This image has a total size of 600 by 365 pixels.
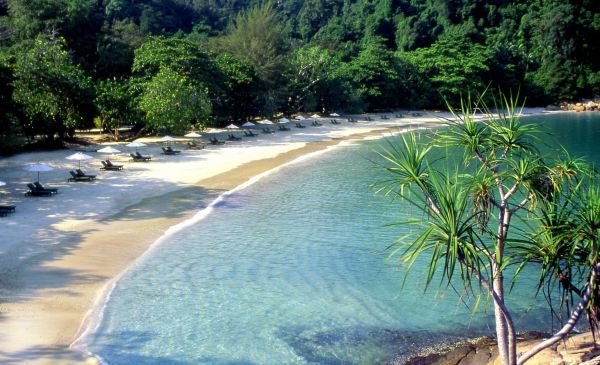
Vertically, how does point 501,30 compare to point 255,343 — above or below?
above

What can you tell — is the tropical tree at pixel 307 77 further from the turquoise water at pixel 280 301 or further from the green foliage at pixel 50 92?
the turquoise water at pixel 280 301

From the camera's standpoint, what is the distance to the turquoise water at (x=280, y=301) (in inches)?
424

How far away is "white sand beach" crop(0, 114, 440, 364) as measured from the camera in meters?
10.9

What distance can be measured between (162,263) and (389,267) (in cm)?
626

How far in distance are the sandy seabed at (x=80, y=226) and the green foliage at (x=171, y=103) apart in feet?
5.51

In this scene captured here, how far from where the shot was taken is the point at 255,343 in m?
11.1

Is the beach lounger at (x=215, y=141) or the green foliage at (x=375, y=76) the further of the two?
the green foliage at (x=375, y=76)

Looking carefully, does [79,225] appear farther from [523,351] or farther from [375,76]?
[375,76]

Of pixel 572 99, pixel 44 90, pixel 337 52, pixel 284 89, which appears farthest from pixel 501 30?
pixel 44 90

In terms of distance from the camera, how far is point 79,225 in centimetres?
1764

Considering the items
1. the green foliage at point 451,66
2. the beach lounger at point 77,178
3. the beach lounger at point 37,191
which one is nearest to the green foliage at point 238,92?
the beach lounger at point 77,178

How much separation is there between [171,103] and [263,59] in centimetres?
2111

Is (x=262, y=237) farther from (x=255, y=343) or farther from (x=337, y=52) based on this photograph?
(x=337, y=52)

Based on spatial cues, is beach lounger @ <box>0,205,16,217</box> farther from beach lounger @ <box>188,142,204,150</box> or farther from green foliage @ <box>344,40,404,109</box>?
green foliage @ <box>344,40,404,109</box>
